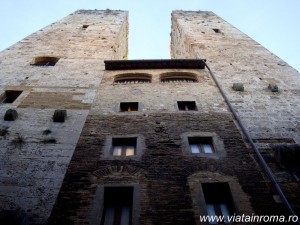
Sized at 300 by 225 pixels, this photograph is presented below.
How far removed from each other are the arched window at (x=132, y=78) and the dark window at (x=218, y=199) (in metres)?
6.56

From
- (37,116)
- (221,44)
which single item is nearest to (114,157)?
(37,116)

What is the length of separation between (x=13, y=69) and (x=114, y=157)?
7319 millimetres

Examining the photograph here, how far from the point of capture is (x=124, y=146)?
8086mm

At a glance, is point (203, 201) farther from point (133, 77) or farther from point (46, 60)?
point (46, 60)

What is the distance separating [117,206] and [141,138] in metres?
2.18

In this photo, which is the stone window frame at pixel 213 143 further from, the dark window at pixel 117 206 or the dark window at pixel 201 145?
the dark window at pixel 117 206

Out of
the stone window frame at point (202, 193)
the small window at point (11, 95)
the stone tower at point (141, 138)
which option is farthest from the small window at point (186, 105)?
the small window at point (11, 95)

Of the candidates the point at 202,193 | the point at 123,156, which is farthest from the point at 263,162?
the point at 123,156

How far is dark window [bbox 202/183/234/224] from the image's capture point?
6250mm

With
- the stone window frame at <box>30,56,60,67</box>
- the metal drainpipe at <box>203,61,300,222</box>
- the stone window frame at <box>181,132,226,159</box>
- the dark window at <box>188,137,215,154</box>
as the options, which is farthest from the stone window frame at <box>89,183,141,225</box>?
the stone window frame at <box>30,56,60,67</box>

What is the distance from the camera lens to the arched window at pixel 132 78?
12492mm

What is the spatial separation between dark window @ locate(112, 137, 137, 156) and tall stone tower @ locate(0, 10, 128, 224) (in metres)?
1.05

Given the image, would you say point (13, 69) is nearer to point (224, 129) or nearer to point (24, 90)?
point (24, 90)

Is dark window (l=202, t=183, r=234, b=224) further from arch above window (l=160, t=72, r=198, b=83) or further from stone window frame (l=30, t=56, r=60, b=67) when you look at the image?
stone window frame (l=30, t=56, r=60, b=67)
